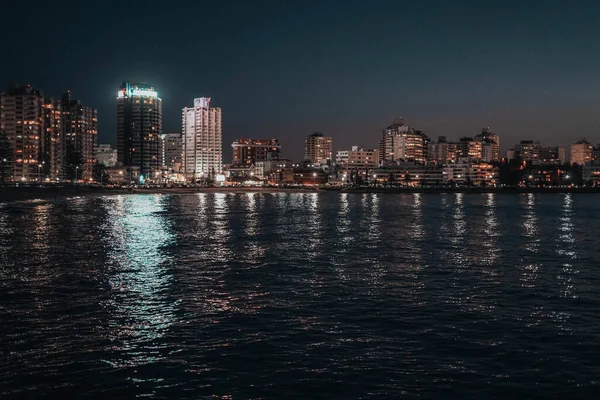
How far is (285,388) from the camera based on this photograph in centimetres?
1587

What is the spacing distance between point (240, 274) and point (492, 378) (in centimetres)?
2084

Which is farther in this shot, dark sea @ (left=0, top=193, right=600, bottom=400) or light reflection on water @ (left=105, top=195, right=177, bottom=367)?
light reflection on water @ (left=105, top=195, right=177, bottom=367)

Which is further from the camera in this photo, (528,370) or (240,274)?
(240,274)

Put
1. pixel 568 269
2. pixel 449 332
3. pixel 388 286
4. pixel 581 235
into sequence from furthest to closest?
pixel 581 235, pixel 568 269, pixel 388 286, pixel 449 332

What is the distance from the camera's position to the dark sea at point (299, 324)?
16.3 m

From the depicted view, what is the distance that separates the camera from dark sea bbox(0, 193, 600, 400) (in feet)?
53.4

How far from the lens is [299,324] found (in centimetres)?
2267

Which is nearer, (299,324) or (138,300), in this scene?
(299,324)

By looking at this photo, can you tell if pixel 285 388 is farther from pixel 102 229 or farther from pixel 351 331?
pixel 102 229

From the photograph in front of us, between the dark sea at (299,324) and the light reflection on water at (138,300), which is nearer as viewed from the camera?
the dark sea at (299,324)

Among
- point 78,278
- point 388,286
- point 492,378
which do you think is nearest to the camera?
point 492,378

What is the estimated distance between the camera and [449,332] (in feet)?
70.9

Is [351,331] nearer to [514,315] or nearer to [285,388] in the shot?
[285,388]

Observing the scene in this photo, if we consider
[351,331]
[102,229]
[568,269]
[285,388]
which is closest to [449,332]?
[351,331]
